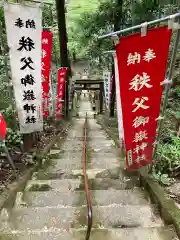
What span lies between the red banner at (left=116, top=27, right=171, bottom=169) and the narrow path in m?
0.66

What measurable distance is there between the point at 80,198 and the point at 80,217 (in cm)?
55

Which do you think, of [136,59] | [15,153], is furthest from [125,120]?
[15,153]

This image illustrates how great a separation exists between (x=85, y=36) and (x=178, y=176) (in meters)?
10.00

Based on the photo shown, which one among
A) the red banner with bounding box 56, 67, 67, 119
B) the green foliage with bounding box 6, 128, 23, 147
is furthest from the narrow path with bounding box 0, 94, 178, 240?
the red banner with bounding box 56, 67, 67, 119

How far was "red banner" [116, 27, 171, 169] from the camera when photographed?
3049 millimetres

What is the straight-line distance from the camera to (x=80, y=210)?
321 centimetres

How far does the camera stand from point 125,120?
3666mm

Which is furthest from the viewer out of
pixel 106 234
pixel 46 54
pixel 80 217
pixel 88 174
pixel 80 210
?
pixel 46 54

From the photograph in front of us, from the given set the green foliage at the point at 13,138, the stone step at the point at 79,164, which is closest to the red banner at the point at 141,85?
the stone step at the point at 79,164

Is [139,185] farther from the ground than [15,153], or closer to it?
closer to it

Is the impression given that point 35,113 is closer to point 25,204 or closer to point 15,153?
point 15,153

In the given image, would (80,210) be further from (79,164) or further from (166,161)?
(79,164)

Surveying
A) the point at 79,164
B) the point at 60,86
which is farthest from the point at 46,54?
the point at 60,86

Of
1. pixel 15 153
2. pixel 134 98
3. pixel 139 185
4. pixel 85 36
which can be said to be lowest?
pixel 139 185
